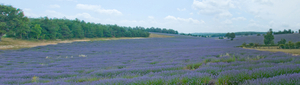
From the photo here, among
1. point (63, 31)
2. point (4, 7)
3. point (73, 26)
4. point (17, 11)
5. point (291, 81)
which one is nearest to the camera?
point (291, 81)

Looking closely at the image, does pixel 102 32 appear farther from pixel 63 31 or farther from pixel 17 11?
pixel 17 11

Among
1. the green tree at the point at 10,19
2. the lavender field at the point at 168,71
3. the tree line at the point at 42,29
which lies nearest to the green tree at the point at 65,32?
the tree line at the point at 42,29

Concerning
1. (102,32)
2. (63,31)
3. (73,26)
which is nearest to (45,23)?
(63,31)

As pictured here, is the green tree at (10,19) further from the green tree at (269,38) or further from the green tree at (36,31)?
the green tree at (269,38)

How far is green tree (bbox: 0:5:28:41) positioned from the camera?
92.4 feet

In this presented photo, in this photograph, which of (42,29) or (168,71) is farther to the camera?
(42,29)

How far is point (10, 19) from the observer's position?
29.5m

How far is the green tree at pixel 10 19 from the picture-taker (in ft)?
92.4

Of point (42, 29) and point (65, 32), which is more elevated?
Result: point (42, 29)

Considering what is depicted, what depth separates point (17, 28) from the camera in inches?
1164

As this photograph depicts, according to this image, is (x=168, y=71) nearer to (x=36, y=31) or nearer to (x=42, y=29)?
(x=36, y=31)

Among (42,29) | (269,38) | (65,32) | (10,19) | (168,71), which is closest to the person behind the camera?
(168,71)

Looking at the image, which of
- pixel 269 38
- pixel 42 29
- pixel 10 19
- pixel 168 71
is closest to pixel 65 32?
pixel 42 29

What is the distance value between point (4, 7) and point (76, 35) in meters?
24.2
